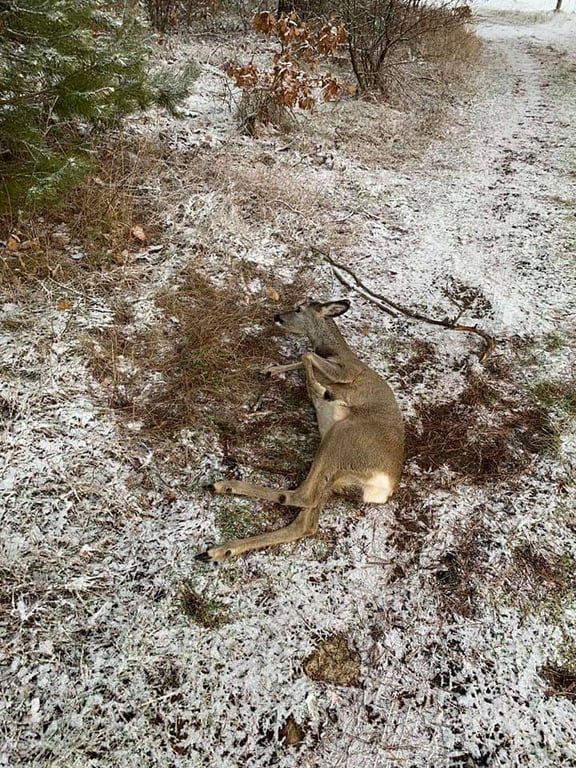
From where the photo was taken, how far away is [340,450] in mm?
3383

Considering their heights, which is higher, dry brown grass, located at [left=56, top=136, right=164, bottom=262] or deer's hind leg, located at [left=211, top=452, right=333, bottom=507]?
dry brown grass, located at [left=56, top=136, right=164, bottom=262]

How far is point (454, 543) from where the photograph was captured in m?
3.25

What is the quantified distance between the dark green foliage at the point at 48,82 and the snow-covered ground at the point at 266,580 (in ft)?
2.72

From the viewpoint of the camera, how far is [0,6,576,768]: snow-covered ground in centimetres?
242

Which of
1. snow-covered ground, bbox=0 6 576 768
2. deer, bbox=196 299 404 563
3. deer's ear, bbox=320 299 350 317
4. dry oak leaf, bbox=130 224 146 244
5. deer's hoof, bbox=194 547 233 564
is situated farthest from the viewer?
dry oak leaf, bbox=130 224 146 244

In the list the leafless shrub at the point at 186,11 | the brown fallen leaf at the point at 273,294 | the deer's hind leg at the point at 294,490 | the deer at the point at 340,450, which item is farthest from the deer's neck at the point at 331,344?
the leafless shrub at the point at 186,11

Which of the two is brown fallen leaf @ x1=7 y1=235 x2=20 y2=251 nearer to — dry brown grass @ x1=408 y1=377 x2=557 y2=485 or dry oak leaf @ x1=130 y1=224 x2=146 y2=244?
dry oak leaf @ x1=130 y1=224 x2=146 y2=244

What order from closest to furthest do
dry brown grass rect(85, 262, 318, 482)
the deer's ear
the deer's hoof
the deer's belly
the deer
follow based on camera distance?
the deer's hoof → the deer → the deer's belly → dry brown grass rect(85, 262, 318, 482) → the deer's ear

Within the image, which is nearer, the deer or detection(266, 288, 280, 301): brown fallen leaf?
the deer

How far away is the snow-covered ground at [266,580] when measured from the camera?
2.42m

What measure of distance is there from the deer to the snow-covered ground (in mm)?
106

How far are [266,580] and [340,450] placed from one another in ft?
2.88

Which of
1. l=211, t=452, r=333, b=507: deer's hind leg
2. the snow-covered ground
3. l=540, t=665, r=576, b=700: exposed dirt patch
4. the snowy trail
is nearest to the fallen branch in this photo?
the snow-covered ground

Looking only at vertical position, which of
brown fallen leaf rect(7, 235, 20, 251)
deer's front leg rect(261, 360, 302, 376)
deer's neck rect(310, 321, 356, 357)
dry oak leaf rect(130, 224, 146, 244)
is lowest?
deer's front leg rect(261, 360, 302, 376)
